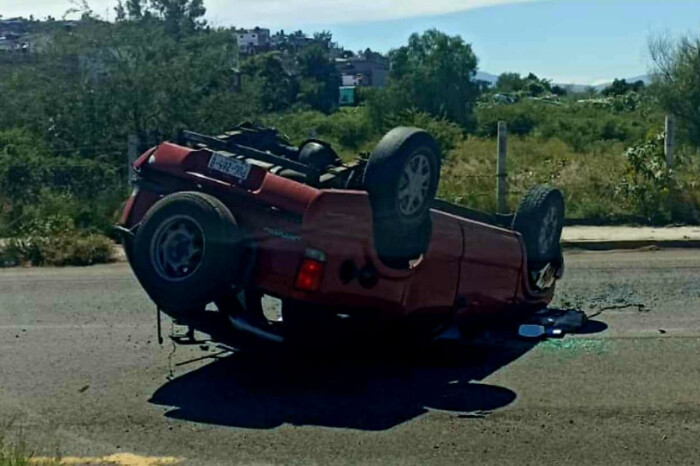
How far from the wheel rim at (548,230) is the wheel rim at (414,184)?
6.31 feet

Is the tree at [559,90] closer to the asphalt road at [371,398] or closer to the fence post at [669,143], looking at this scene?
the fence post at [669,143]

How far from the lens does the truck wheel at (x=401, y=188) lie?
6836 mm

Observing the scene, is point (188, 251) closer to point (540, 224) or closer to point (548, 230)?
point (540, 224)

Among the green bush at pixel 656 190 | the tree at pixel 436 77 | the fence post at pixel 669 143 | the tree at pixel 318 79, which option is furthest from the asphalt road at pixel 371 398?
the tree at pixel 436 77

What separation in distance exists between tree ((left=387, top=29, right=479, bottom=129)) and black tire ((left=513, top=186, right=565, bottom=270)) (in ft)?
119

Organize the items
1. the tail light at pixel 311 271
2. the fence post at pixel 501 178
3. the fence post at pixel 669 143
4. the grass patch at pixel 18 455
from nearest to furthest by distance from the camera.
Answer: the grass patch at pixel 18 455 < the tail light at pixel 311 271 < the fence post at pixel 501 178 < the fence post at pixel 669 143

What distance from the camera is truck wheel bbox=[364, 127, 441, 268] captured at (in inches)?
269

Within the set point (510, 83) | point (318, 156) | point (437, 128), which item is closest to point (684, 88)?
point (437, 128)

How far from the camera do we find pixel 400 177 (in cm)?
686

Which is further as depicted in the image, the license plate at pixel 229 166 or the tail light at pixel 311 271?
the license plate at pixel 229 166

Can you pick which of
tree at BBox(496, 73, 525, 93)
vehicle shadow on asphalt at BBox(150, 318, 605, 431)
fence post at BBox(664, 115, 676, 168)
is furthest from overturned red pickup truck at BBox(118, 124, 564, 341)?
tree at BBox(496, 73, 525, 93)

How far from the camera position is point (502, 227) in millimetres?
8852

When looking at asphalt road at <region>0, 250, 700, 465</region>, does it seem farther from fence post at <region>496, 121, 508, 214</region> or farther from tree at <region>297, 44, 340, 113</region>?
tree at <region>297, 44, 340, 113</region>

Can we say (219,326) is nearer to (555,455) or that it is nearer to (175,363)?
(175,363)
